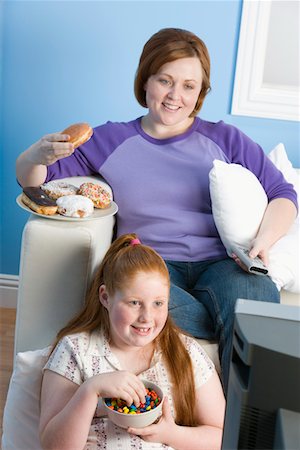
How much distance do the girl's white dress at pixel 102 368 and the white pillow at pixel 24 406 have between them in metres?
0.12

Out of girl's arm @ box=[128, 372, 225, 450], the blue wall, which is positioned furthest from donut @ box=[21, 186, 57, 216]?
the blue wall

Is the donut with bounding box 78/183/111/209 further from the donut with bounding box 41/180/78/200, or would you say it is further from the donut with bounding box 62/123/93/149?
the donut with bounding box 62/123/93/149

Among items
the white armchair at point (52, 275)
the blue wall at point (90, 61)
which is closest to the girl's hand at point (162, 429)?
the white armchair at point (52, 275)

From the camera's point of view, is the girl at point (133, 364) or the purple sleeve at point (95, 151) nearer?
the girl at point (133, 364)

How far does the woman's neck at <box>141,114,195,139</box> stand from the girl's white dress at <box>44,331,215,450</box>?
0.77 m

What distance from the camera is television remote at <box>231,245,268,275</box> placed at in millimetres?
1855

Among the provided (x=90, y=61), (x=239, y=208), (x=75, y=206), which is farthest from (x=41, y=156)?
(x=90, y=61)

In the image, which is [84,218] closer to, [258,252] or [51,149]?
[51,149]

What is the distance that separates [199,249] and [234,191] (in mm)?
197

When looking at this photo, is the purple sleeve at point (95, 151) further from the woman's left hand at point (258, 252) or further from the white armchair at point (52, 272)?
the woman's left hand at point (258, 252)

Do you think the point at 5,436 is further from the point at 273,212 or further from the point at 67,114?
the point at 67,114

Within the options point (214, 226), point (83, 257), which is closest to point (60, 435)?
point (83, 257)

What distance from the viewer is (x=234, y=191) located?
6.62 feet

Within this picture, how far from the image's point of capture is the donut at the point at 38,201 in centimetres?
183
